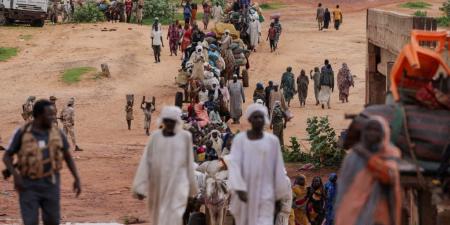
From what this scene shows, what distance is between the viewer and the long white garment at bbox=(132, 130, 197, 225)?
1063 centimetres

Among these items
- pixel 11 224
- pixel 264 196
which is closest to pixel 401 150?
pixel 264 196

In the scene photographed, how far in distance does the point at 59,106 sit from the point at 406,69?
2227cm

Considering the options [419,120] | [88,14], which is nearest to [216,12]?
[88,14]

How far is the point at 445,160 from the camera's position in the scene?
32.4ft

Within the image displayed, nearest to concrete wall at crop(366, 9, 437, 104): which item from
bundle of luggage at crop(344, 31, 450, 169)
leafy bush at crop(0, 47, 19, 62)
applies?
bundle of luggage at crop(344, 31, 450, 169)

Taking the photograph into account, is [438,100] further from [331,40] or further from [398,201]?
[331,40]

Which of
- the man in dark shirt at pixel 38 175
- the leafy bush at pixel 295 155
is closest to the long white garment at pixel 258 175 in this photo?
the man in dark shirt at pixel 38 175

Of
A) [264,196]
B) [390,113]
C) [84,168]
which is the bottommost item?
[84,168]

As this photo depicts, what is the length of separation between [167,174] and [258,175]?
873 millimetres

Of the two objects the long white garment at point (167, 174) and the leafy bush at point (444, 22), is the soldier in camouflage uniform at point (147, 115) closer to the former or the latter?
the long white garment at point (167, 174)

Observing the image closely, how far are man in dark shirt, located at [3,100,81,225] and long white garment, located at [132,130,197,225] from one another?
3.05ft

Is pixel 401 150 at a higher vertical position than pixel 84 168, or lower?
higher

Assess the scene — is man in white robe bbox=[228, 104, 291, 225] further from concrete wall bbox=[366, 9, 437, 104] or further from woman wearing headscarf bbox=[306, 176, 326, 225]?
concrete wall bbox=[366, 9, 437, 104]

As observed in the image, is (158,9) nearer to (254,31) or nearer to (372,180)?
(254,31)
